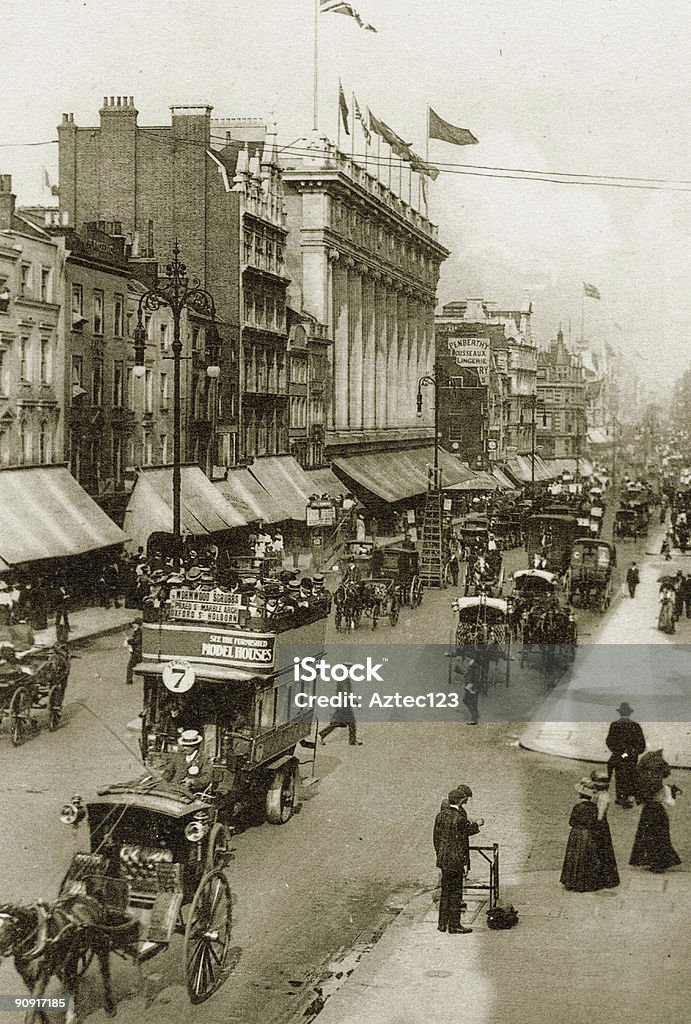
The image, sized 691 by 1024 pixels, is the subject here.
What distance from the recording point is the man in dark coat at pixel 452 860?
40.4 ft

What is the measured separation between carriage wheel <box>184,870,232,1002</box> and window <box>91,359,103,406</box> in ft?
48.9

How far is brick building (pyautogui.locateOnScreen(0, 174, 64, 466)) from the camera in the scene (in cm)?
2248

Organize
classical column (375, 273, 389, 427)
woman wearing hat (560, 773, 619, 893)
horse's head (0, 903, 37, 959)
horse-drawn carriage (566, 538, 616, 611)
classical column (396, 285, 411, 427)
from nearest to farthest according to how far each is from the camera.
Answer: horse's head (0, 903, 37, 959)
woman wearing hat (560, 773, 619, 893)
classical column (396, 285, 411, 427)
classical column (375, 273, 389, 427)
horse-drawn carriage (566, 538, 616, 611)

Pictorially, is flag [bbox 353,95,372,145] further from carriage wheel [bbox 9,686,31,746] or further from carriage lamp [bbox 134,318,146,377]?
carriage wheel [bbox 9,686,31,746]

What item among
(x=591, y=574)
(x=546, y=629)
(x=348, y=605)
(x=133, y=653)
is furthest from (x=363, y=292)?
(x=133, y=653)

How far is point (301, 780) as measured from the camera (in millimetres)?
15984

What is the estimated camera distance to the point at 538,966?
11.4 m

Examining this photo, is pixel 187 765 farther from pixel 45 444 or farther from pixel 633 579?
pixel 633 579

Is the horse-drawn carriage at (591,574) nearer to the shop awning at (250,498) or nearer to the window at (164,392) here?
the shop awning at (250,498)

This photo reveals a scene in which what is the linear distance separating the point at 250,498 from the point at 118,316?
7.38m

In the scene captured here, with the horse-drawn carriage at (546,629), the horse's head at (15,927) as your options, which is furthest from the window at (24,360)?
the horse's head at (15,927)

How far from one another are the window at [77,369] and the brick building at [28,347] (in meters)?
0.44

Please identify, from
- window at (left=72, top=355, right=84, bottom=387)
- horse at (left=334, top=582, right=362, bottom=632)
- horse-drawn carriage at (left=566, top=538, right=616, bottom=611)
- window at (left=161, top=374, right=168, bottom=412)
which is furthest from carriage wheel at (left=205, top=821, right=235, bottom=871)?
window at (left=72, top=355, right=84, bottom=387)

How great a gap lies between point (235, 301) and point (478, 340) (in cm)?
445
